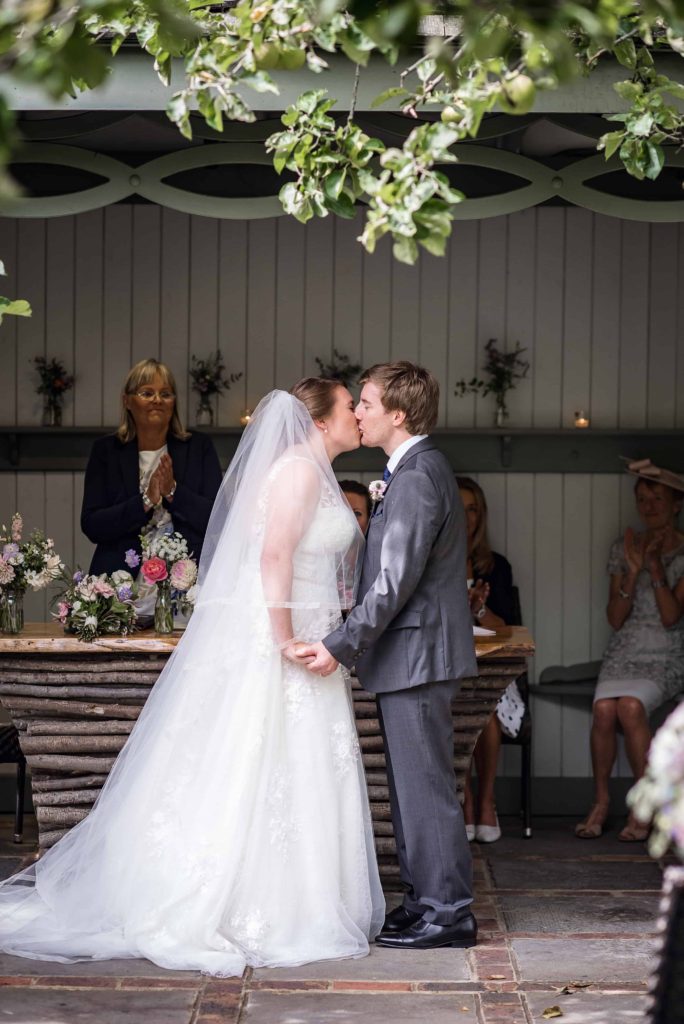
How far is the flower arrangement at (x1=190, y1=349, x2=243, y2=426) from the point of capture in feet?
23.2

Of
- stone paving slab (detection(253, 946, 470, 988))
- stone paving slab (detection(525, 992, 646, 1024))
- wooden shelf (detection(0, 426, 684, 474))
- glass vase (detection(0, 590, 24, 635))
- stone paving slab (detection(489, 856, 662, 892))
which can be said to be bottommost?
stone paving slab (detection(489, 856, 662, 892))

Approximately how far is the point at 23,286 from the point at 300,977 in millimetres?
4460

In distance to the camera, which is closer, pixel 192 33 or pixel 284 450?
pixel 192 33

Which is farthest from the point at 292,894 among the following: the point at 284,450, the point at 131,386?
the point at 131,386

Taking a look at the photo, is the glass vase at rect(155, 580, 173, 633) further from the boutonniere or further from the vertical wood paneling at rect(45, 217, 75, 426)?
the vertical wood paneling at rect(45, 217, 75, 426)

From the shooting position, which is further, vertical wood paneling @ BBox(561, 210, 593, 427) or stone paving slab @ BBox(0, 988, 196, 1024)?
vertical wood paneling @ BBox(561, 210, 593, 427)

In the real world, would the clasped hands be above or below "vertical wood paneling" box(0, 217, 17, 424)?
below

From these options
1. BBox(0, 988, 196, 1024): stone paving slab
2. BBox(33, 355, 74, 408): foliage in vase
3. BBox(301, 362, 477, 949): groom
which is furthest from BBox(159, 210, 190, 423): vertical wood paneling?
BBox(0, 988, 196, 1024): stone paving slab

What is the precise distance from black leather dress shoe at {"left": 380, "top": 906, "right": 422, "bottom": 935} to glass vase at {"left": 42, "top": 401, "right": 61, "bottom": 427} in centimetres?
358

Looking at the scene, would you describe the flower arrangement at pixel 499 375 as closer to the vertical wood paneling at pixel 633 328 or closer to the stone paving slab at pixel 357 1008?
the vertical wood paneling at pixel 633 328

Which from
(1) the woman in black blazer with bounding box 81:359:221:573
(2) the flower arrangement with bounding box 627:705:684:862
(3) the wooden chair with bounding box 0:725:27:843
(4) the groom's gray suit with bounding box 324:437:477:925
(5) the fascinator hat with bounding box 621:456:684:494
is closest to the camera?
(2) the flower arrangement with bounding box 627:705:684:862

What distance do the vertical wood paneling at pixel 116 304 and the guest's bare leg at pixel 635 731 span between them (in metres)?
3.22

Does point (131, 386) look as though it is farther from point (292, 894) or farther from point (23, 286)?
point (292, 894)

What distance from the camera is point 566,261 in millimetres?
7168
